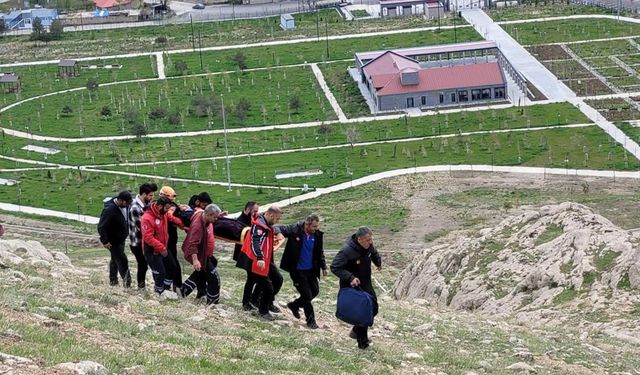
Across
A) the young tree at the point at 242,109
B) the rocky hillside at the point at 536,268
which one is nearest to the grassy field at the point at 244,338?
the rocky hillside at the point at 536,268

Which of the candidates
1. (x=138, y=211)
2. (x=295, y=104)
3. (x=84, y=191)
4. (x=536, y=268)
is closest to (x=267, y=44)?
(x=295, y=104)

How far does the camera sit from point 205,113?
2891 inches

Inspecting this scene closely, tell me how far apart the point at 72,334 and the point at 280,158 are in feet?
154

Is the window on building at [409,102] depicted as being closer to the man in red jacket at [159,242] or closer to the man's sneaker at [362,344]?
the man in red jacket at [159,242]

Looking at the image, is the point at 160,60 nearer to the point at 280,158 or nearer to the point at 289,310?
the point at 280,158

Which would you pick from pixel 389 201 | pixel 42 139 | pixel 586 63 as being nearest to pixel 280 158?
pixel 389 201

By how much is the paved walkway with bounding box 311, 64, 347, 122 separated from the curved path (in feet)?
41.5

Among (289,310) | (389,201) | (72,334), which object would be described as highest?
(72,334)

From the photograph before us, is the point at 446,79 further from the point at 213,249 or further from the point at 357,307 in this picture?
the point at 357,307

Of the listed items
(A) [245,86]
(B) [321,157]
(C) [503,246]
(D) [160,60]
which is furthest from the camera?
(D) [160,60]

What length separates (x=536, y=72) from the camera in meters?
79.6

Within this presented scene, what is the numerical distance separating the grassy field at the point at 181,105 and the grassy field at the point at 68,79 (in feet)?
7.44

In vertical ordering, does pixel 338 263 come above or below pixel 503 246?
above

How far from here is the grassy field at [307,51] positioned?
87312 millimetres
